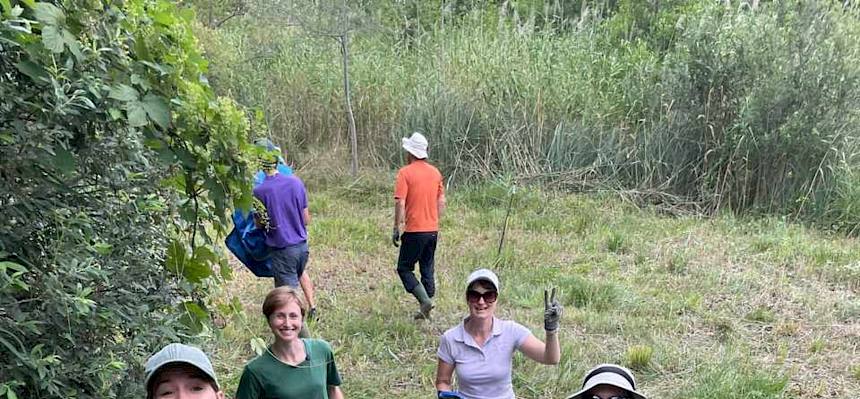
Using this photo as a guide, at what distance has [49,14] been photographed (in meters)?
1.65

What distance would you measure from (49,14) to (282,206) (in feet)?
11.7

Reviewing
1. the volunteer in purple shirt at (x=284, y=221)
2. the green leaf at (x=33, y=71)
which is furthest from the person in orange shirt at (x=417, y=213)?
the green leaf at (x=33, y=71)

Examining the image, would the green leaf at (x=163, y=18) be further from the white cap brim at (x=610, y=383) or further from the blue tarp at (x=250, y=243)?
the blue tarp at (x=250, y=243)

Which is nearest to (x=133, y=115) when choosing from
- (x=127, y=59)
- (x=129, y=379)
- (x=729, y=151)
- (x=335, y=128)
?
(x=127, y=59)

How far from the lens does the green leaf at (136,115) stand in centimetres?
176

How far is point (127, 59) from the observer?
1897 mm

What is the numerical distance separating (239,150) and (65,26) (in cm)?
58

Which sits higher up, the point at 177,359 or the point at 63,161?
the point at 63,161

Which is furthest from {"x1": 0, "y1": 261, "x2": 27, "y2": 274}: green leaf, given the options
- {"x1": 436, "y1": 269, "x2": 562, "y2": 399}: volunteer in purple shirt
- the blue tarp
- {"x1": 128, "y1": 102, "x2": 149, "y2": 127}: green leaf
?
the blue tarp

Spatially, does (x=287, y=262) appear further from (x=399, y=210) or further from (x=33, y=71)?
(x=33, y=71)

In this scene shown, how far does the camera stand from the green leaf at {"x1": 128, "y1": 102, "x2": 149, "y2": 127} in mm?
1760

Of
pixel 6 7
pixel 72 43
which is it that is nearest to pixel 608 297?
pixel 72 43

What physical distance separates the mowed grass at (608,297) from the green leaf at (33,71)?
4.30 ft

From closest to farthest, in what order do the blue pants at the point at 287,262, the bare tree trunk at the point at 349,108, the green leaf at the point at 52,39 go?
the green leaf at the point at 52,39 < the blue pants at the point at 287,262 < the bare tree trunk at the point at 349,108
